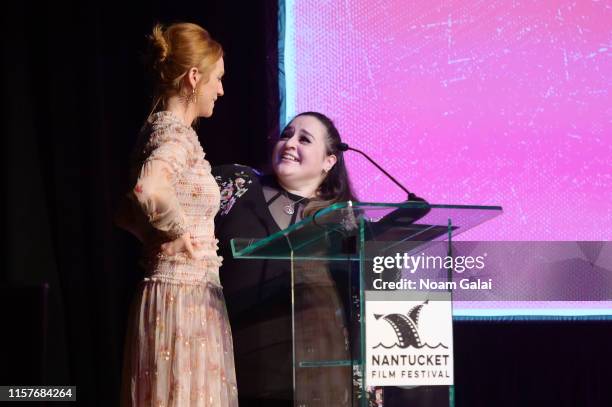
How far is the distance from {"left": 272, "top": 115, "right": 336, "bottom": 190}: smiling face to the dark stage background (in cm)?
26

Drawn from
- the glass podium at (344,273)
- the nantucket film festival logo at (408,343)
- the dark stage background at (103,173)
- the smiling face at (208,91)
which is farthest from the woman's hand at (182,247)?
the dark stage background at (103,173)

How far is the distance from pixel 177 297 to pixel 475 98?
179 centimetres

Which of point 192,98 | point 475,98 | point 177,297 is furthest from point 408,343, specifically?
point 475,98

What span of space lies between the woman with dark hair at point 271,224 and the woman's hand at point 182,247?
2.20 feet

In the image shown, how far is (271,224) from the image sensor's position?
10.3ft

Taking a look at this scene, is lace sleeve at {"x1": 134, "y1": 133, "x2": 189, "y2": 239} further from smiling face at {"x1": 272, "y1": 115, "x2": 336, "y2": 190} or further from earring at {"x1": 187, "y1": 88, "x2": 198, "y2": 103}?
smiling face at {"x1": 272, "y1": 115, "x2": 336, "y2": 190}

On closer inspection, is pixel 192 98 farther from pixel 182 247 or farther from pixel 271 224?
pixel 271 224

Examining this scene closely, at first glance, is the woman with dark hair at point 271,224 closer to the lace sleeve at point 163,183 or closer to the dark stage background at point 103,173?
the dark stage background at point 103,173

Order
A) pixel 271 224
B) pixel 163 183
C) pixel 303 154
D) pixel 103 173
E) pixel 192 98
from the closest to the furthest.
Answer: pixel 163 183 < pixel 192 98 < pixel 271 224 < pixel 303 154 < pixel 103 173

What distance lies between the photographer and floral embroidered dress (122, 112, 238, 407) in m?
2.16

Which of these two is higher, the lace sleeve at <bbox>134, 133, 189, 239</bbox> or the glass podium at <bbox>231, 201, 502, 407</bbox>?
the lace sleeve at <bbox>134, 133, 189, 239</bbox>

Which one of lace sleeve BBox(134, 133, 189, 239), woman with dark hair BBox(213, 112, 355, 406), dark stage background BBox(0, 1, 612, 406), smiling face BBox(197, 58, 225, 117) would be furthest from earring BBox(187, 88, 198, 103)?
dark stage background BBox(0, 1, 612, 406)

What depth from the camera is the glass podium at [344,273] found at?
1.93 metres

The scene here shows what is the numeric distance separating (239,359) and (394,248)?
1.15 metres
